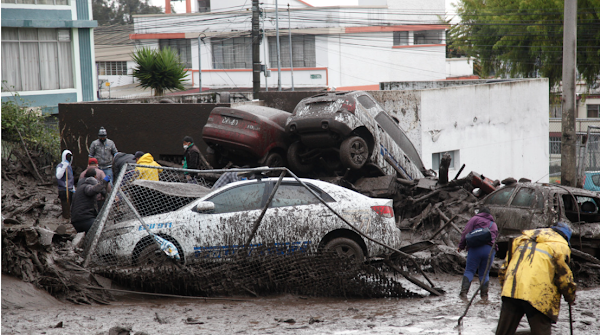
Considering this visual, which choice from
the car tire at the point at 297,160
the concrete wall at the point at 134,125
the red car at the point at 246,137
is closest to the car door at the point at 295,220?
the red car at the point at 246,137

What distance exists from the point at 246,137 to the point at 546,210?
5782mm

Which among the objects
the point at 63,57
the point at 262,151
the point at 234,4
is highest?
the point at 234,4

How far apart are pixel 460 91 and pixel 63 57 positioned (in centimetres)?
1506

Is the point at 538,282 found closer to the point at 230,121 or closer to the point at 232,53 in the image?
the point at 230,121

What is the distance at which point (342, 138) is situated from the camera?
12.1 meters

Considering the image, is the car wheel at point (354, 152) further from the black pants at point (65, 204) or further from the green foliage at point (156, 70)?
the green foliage at point (156, 70)

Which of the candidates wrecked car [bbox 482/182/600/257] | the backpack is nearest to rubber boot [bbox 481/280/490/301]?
the backpack

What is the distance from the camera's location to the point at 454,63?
55969 mm

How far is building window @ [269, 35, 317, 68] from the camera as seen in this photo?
44.3m

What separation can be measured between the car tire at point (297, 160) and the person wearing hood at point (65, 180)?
14.6 ft

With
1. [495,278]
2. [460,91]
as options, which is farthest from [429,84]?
[495,278]

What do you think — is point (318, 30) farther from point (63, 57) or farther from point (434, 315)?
point (434, 315)

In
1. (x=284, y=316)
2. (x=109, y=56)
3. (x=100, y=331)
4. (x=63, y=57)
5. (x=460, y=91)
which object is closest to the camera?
(x=100, y=331)

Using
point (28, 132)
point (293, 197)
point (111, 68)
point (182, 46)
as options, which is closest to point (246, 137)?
point (293, 197)
